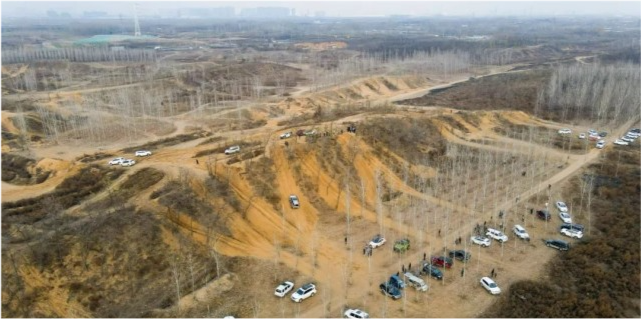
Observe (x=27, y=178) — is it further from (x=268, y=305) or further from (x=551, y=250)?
(x=551, y=250)

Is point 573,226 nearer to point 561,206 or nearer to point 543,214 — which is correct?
point 543,214

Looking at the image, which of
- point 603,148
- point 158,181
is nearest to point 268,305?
point 158,181

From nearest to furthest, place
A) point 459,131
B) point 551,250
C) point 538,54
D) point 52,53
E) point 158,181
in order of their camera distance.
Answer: point 551,250 < point 158,181 < point 459,131 < point 52,53 < point 538,54

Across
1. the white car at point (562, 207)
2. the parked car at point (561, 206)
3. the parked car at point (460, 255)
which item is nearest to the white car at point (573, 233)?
the white car at point (562, 207)

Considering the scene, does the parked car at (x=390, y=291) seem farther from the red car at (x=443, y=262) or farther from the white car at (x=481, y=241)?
the white car at (x=481, y=241)

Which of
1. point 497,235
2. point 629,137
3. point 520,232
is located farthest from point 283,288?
point 629,137

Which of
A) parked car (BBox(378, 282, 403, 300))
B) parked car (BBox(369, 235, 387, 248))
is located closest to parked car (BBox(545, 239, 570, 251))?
parked car (BBox(369, 235, 387, 248))
